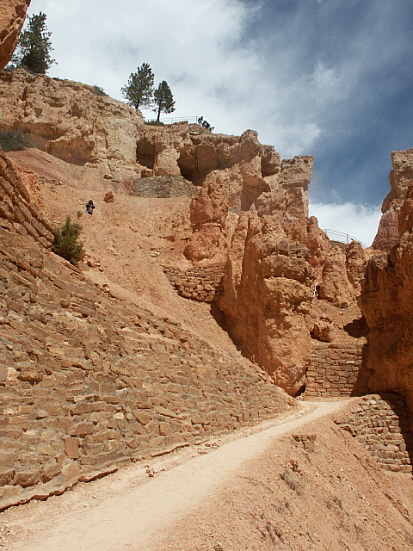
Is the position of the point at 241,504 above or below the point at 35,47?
below

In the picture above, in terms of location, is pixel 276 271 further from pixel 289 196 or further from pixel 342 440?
pixel 289 196

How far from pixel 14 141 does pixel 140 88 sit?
83.4 feet

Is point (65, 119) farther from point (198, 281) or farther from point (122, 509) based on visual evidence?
point (122, 509)

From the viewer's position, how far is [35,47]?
3891 cm

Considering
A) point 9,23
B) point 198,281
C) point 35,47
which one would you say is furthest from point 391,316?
point 35,47

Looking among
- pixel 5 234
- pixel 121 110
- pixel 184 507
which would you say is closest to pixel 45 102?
pixel 121 110

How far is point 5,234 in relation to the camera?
694 centimetres

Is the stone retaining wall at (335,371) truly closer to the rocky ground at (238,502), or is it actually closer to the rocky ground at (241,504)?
the rocky ground at (238,502)

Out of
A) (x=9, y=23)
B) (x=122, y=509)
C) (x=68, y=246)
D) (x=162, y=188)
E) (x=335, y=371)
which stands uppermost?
(x=162, y=188)

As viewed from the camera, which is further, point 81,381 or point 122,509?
point 81,381

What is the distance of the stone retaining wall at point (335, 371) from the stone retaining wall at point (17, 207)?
31.5 feet

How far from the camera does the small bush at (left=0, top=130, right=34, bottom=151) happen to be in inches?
988

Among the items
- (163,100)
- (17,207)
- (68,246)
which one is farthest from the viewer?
(163,100)

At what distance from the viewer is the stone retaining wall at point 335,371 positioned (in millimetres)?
14188
